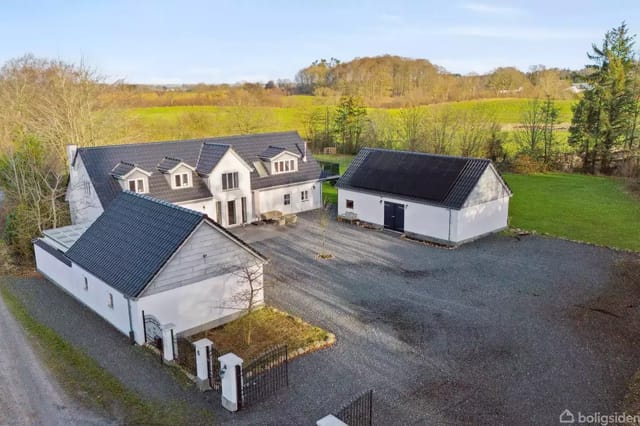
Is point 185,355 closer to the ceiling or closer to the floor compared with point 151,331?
closer to the floor

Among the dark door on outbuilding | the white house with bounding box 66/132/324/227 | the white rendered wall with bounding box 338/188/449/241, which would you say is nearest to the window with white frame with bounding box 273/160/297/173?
the white house with bounding box 66/132/324/227

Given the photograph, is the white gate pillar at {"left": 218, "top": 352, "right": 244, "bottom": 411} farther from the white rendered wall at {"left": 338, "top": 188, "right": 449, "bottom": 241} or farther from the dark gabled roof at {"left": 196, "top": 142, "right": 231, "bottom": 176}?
the dark gabled roof at {"left": 196, "top": 142, "right": 231, "bottom": 176}

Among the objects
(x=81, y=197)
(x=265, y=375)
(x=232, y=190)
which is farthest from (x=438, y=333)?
(x=81, y=197)

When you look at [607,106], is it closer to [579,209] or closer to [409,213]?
[579,209]

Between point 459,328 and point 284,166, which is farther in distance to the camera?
point 284,166

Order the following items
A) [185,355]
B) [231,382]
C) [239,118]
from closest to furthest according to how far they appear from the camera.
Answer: [231,382] → [185,355] → [239,118]

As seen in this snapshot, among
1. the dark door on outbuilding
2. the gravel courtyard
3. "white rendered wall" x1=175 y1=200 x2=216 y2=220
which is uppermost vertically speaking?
"white rendered wall" x1=175 y1=200 x2=216 y2=220

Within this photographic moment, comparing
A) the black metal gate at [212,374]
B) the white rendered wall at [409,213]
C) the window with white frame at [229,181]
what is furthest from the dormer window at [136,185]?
the black metal gate at [212,374]
